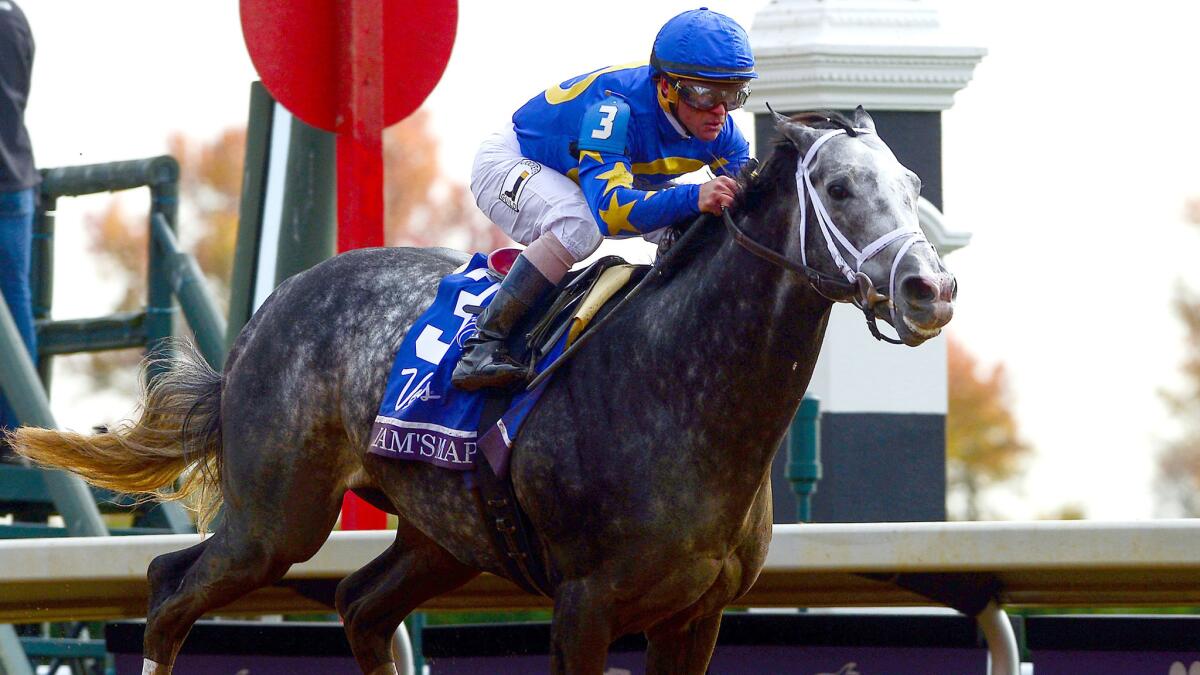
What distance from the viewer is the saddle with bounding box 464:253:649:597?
4.83 m

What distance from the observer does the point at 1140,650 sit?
17.5 ft

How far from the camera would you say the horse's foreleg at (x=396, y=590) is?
553cm

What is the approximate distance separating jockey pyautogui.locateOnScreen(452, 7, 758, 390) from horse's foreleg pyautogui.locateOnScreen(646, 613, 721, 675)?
2.35 ft

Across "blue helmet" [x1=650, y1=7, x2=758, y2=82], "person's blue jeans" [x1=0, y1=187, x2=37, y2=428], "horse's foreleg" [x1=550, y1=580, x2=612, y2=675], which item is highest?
"blue helmet" [x1=650, y1=7, x2=758, y2=82]

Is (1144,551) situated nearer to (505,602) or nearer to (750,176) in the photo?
(750,176)

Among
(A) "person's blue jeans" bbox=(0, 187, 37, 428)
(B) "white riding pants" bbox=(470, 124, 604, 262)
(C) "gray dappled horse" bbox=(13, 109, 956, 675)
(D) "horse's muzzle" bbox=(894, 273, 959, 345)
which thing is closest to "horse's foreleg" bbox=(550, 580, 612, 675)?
(C) "gray dappled horse" bbox=(13, 109, 956, 675)

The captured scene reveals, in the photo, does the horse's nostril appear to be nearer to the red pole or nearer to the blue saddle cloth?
the blue saddle cloth

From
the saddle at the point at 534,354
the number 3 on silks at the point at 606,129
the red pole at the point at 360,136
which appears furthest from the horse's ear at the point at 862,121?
the red pole at the point at 360,136

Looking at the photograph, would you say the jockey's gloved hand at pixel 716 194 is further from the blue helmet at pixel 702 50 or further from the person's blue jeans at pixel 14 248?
the person's blue jeans at pixel 14 248

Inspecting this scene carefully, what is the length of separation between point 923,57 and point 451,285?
339cm

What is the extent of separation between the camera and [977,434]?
33.9m

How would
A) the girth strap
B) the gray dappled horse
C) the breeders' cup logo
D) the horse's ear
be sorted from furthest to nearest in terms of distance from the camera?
the breeders' cup logo < the girth strap < the horse's ear < the gray dappled horse

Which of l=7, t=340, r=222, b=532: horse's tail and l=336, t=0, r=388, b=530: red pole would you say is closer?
l=7, t=340, r=222, b=532: horse's tail

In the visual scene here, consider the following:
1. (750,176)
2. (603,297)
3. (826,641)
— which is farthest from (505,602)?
(750,176)
